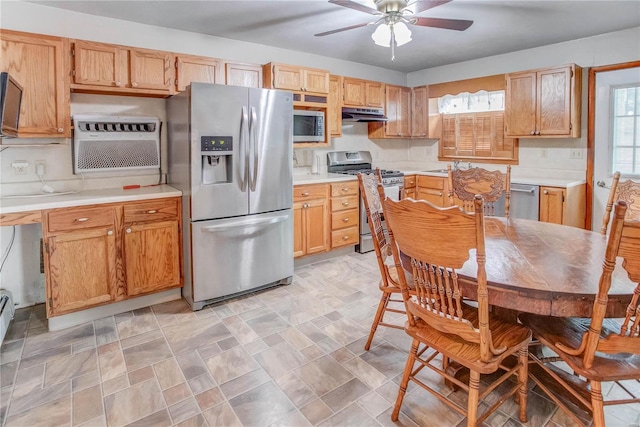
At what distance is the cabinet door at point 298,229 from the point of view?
3.95 m

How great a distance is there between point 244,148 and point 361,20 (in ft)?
5.14

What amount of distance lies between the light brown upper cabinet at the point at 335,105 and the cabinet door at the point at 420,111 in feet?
4.72

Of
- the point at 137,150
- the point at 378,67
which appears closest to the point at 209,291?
the point at 137,150

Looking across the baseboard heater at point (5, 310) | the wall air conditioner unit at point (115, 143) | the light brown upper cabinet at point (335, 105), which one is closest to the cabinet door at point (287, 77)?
the light brown upper cabinet at point (335, 105)

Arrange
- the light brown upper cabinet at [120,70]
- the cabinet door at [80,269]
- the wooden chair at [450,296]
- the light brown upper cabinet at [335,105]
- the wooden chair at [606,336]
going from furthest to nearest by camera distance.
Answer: the light brown upper cabinet at [335,105] → the light brown upper cabinet at [120,70] → the cabinet door at [80,269] → the wooden chair at [450,296] → the wooden chair at [606,336]

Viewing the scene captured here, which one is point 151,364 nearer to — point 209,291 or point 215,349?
point 215,349

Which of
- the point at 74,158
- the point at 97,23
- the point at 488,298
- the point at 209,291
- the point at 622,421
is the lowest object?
the point at 622,421

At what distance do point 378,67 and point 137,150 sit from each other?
136 inches

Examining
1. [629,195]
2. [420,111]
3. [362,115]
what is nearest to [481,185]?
[629,195]

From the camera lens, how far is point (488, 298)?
60.1 inches

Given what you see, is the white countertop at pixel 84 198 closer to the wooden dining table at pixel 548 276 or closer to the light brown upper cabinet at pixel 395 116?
the wooden dining table at pixel 548 276

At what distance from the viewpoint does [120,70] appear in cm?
313

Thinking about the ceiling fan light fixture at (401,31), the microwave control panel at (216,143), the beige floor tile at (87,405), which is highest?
the ceiling fan light fixture at (401,31)

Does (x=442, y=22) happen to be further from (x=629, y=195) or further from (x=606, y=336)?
(x=606, y=336)
